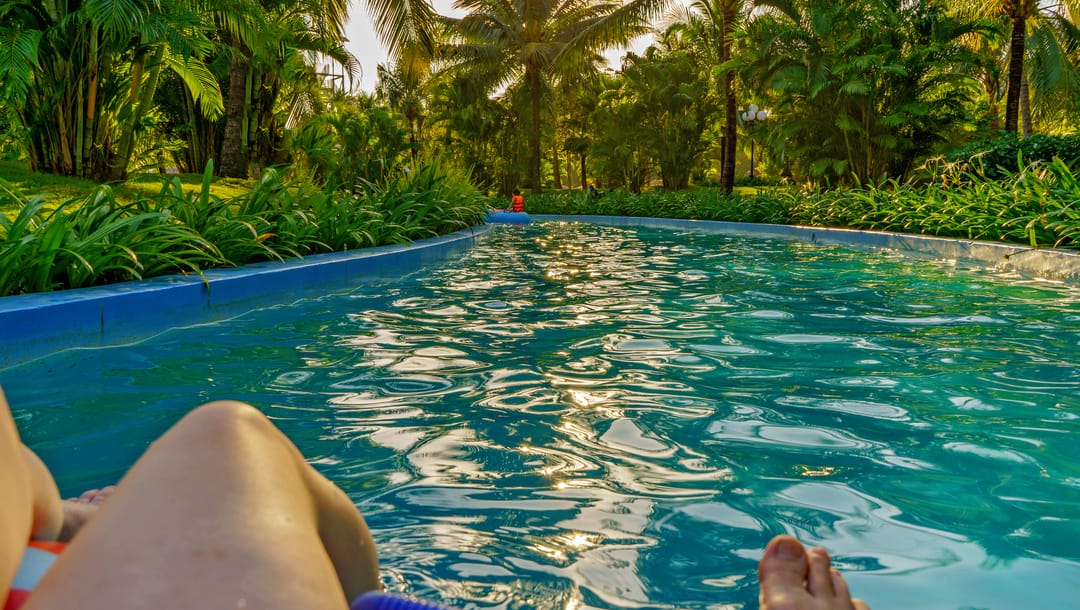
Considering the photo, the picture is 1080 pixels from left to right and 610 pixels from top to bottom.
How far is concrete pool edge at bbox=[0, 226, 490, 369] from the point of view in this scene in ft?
13.4

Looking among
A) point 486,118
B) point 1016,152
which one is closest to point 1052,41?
point 1016,152

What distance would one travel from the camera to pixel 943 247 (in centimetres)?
991

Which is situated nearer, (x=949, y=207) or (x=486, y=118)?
(x=949, y=207)

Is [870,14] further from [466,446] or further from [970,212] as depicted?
[466,446]

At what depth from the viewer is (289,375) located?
3910 millimetres

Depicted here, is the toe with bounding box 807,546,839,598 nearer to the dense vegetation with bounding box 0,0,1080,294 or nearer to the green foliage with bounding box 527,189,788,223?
the dense vegetation with bounding box 0,0,1080,294

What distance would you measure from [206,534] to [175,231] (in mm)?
5203

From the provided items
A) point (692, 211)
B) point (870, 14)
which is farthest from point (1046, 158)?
point (870, 14)

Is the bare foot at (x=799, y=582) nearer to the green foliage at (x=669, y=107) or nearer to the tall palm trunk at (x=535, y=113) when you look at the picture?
the tall palm trunk at (x=535, y=113)

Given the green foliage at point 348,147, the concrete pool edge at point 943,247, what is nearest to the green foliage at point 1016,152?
the concrete pool edge at point 943,247

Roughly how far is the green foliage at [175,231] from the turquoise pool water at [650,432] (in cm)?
84

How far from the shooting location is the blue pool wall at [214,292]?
4.16 m

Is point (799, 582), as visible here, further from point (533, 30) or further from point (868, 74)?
point (533, 30)

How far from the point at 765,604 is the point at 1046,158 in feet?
43.5
